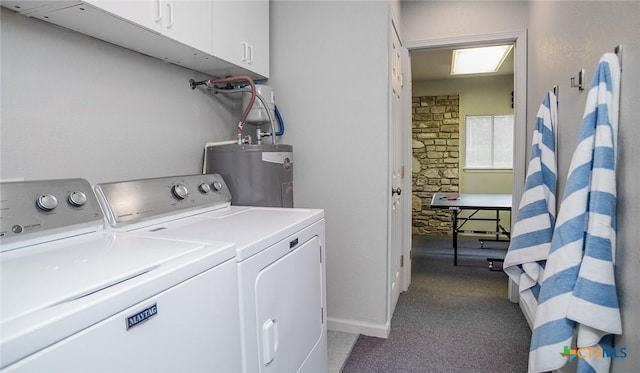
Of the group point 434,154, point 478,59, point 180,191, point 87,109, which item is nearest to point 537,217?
point 180,191

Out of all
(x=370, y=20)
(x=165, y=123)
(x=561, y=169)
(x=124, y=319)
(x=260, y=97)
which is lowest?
(x=124, y=319)

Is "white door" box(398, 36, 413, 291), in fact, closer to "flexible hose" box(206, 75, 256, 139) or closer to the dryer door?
"flexible hose" box(206, 75, 256, 139)

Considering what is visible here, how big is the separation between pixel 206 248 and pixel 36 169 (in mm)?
809

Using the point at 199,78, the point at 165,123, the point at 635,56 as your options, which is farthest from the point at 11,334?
the point at 199,78

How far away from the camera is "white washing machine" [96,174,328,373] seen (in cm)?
109

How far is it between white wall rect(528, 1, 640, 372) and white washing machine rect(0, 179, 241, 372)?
1192 mm

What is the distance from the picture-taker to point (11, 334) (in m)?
0.52

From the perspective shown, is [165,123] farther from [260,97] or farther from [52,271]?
[52,271]

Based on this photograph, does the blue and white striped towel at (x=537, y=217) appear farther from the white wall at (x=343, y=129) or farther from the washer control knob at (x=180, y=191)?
the washer control knob at (x=180, y=191)

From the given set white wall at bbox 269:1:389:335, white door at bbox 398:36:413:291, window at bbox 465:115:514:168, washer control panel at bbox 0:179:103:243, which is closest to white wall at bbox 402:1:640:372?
white door at bbox 398:36:413:291

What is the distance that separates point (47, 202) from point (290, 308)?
2.79 feet

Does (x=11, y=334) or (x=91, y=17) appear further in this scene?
(x=91, y=17)

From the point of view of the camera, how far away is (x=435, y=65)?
449 centimetres

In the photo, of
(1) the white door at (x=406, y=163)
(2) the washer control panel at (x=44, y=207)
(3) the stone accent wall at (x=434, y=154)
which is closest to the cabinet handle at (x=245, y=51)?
(2) the washer control panel at (x=44, y=207)
